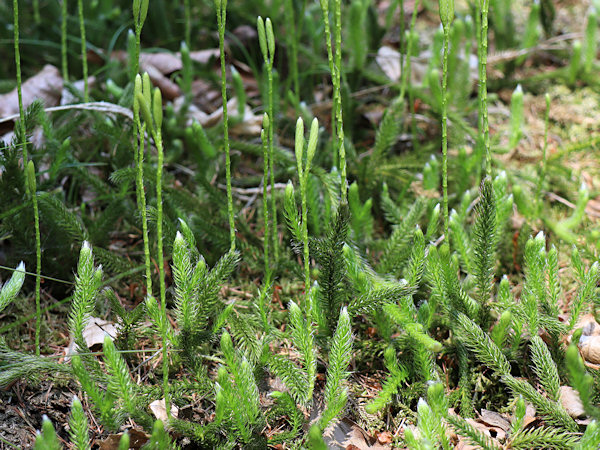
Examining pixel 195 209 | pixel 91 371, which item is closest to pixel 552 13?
pixel 195 209

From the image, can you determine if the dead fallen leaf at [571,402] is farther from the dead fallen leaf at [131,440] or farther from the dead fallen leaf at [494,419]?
the dead fallen leaf at [131,440]

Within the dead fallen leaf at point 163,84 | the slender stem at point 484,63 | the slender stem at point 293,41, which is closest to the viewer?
the slender stem at point 484,63

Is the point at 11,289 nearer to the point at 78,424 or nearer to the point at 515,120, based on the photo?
the point at 78,424

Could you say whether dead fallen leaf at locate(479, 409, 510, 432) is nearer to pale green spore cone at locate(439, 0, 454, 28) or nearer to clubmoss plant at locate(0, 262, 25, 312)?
pale green spore cone at locate(439, 0, 454, 28)

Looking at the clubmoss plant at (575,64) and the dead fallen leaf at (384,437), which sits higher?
the clubmoss plant at (575,64)

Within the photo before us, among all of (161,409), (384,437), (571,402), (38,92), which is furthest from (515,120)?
(38,92)

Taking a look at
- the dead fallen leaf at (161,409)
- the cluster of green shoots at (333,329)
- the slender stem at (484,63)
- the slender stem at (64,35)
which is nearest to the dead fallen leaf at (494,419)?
the cluster of green shoots at (333,329)

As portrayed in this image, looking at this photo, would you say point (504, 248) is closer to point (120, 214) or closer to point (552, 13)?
point (120, 214)
